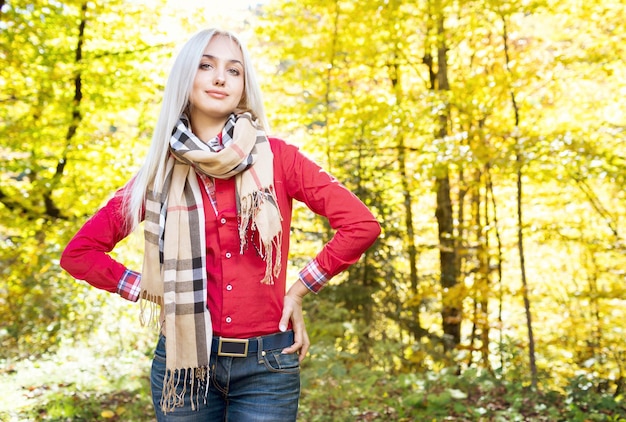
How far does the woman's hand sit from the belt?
0.03 meters

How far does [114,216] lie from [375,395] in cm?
358

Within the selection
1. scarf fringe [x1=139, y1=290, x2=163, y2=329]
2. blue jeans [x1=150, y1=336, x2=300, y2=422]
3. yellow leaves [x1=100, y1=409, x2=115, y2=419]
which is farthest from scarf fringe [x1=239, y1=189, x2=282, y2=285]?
yellow leaves [x1=100, y1=409, x2=115, y2=419]

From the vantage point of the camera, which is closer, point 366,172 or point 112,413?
point 112,413

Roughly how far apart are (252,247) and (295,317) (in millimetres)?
237

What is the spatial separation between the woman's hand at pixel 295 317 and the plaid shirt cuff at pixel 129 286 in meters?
0.48

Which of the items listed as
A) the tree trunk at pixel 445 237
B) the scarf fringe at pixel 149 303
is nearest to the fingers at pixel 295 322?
the scarf fringe at pixel 149 303

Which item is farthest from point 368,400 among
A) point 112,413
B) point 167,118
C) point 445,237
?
point 445,237

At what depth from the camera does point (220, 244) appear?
1.82m

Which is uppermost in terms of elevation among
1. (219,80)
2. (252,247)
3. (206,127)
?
(219,80)

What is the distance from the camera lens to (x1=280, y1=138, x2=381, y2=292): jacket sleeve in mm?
1768

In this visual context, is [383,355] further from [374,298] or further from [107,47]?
[107,47]

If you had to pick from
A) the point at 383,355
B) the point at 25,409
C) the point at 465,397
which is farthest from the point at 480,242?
the point at 25,409

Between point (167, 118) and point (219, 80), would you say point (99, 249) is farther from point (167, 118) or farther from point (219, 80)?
point (219, 80)

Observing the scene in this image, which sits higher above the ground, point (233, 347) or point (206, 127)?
point (206, 127)
